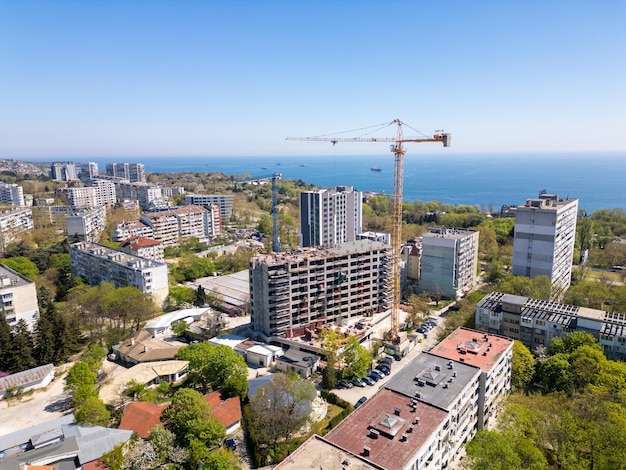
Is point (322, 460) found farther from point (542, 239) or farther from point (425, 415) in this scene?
point (542, 239)

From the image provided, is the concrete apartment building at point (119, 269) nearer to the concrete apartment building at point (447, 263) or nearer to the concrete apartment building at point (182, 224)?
the concrete apartment building at point (182, 224)

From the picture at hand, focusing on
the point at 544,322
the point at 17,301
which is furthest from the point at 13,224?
the point at 544,322

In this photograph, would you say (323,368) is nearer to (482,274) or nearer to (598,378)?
(598,378)

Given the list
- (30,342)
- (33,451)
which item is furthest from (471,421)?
(30,342)

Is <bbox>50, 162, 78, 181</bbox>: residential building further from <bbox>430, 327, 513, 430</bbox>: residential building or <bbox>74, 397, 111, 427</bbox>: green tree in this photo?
<bbox>430, 327, 513, 430</bbox>: residential building

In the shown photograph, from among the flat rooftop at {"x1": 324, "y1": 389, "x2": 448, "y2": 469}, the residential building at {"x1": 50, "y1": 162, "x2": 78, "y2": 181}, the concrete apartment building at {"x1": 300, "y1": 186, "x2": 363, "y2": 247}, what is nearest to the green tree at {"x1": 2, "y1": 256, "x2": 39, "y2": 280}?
the concrete apartment building at {"x1": 300, "y1": 186, "x2": 363, "y2": 247}

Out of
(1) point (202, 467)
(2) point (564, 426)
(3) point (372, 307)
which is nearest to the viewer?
(2) point (564, 426)

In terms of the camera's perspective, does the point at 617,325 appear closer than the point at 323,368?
Yes
